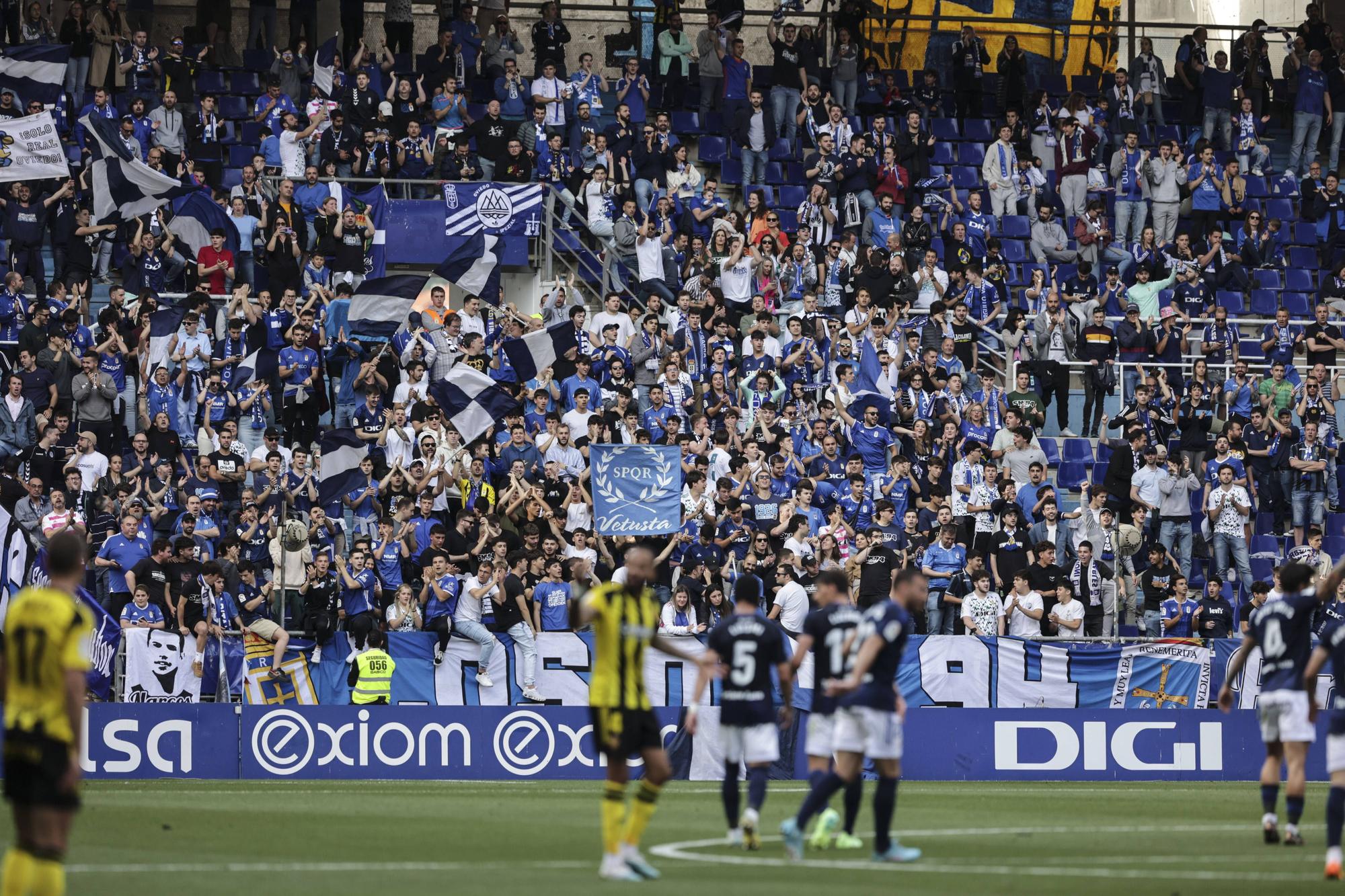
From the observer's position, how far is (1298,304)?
32.9 metres

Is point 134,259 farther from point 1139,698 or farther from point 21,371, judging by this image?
point 1139,698

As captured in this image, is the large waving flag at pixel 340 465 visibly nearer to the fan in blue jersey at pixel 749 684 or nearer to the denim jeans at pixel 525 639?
the denim jeans at pixel 525 639

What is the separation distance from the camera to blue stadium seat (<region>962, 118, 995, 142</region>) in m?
34.9

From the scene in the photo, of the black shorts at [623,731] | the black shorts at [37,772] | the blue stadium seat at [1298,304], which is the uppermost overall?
the blue stadium seat at [1298,304]

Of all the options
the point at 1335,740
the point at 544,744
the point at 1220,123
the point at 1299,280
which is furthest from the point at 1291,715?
the point at 1220,123

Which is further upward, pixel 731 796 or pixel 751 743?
pixel 751 743

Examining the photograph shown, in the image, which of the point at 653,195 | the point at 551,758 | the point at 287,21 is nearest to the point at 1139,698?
the point at 551,758

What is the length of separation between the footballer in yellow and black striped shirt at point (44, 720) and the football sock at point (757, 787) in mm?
5727

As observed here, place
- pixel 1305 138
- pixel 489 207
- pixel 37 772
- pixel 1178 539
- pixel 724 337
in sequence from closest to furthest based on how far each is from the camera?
pixel 37 772 < pixel 1178 539 < pixel 724 337 < pixel 489 207 < pixel 1305 138

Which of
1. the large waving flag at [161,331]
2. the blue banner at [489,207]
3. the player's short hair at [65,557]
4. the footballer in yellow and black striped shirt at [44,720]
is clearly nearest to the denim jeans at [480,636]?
the large waving flag at [161,331]

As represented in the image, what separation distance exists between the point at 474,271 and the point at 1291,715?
1765 cm

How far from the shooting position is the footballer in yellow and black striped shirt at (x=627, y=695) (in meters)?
12.1

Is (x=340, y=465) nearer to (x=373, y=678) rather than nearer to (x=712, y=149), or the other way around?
(x=373, y=678)

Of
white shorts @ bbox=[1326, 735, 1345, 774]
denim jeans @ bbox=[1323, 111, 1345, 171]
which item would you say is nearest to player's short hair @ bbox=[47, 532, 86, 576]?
white shorts @ bbox=[1326, 735, 1345, 774]
